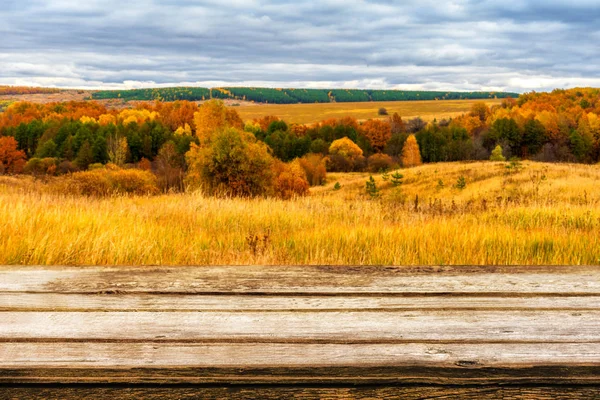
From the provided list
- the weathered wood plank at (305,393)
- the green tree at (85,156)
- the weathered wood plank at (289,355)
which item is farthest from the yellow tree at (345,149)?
the weathered wood plank at (305,393)

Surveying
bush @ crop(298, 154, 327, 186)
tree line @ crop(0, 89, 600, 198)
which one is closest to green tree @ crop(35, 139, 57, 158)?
tree line @ crop(0, 89, 600, 198)

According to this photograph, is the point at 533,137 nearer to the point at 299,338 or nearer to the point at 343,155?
the point at 343,155

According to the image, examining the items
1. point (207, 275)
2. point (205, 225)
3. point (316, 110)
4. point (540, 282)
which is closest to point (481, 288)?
point (540, 282)

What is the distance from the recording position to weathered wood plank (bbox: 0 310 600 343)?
5.22 ft

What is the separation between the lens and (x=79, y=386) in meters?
1.43

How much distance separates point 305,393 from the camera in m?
1.43

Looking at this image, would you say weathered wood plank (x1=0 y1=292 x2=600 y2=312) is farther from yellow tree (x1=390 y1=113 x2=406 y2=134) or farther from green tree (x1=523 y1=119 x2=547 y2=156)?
yellow tree (x1=390 y1=113 x2=406 y2=134)

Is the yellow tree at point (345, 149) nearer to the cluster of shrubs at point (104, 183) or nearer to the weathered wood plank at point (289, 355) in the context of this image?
the cluster of shrubs at point (104, 183)

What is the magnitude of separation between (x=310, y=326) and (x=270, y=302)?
26 centimetres

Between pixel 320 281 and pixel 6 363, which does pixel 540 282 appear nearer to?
pixel 320 281

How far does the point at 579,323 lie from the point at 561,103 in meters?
145

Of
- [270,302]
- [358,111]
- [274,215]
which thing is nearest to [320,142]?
[274,215]

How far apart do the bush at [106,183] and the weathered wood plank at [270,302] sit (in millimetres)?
15476

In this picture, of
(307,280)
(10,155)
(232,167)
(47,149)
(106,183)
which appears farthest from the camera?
(47,149)
